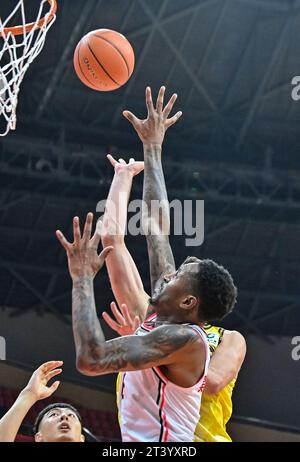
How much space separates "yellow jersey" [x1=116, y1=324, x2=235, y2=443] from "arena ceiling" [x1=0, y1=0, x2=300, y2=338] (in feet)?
25.9

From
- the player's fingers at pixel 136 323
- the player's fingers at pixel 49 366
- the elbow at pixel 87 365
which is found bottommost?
the elbow at pixel 87 365

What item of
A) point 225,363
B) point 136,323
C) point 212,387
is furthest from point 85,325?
point 225,363

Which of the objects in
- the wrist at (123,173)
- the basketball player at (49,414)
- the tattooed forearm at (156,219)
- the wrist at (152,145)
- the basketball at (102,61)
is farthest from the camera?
the basketball at (102,61)

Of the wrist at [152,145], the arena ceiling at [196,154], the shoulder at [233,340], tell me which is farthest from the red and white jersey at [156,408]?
the arena ceiling at [196,154]

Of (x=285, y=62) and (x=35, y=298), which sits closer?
(x=285, y=62)

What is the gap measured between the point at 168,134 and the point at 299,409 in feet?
14.5

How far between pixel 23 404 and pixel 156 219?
3.13 ft

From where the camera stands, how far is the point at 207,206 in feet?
38.2

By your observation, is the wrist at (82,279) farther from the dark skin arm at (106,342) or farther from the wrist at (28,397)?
the wrist at (28,397)

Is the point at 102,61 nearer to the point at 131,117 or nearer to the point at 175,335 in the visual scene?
the point at 131,117

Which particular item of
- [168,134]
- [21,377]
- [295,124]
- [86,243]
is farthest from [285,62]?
[86,243]

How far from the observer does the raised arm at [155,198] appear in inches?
129

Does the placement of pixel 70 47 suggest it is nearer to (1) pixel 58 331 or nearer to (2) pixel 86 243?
(1) pixel 58 331
